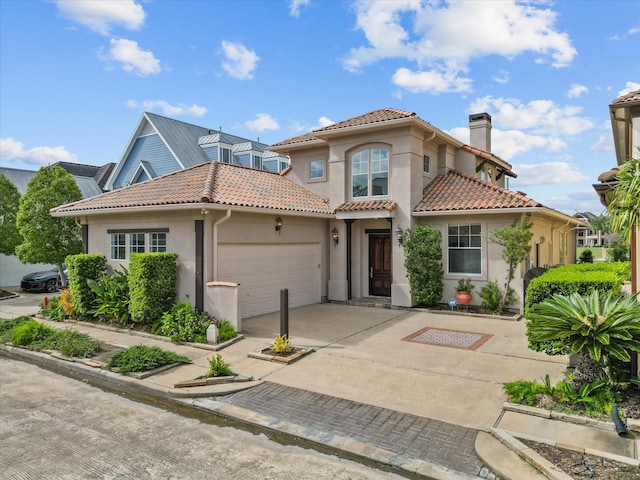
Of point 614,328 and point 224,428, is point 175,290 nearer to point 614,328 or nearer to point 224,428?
point 224,428

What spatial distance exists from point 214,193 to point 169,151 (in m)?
16.6

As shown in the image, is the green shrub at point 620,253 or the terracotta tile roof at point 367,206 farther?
the green shrub at point 620,253

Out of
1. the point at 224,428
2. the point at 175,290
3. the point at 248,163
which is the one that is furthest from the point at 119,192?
the point at 248,163

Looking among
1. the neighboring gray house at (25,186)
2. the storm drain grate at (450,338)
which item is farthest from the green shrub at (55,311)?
the neighboring gray house at (25,186)

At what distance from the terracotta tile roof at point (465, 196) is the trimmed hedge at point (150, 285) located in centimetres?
760

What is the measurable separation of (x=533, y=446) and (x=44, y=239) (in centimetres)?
1765

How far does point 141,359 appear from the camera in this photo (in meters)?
7.43

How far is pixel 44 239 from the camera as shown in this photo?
16234mm

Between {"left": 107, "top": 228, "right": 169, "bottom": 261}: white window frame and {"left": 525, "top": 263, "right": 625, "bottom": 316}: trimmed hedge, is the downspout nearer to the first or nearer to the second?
{"left": 107, "top": 228, "right": 169, "bottom": 261}: white window frame

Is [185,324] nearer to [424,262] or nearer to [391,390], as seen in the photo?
[391,390]

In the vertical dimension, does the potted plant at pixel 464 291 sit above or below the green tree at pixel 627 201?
below

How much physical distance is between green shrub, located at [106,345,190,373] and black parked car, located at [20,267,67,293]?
13.5 m

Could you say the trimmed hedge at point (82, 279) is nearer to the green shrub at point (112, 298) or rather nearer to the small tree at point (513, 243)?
the green shrub at point (112, 298)

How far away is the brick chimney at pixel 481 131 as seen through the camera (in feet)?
59.5
